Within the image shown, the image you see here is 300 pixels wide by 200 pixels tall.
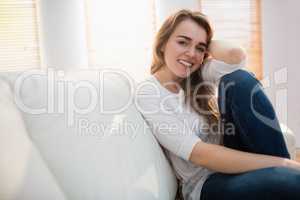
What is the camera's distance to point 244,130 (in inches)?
44.9

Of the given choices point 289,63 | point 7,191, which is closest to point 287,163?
point 7,191

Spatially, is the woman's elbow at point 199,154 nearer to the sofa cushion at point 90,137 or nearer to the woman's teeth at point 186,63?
the sofa cushion at point 90,137

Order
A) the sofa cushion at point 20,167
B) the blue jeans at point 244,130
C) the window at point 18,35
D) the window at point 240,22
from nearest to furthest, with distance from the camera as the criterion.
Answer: the sofa cushion at point 20,167 < the blue jeans at point 244,130 < the window at point 18,35 < the window at point 240,22

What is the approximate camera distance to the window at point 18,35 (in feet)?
11.2

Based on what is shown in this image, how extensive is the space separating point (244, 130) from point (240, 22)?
2699 millimetres

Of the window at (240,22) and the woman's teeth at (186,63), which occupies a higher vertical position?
the window at (240,22)

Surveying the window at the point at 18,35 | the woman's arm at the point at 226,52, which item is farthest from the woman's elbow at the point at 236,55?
the window at the point at 18,35

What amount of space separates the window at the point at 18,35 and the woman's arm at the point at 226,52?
258cm

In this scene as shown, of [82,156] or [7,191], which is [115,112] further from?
[7,191]

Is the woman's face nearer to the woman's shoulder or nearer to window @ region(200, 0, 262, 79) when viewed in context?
the woman's shoulder

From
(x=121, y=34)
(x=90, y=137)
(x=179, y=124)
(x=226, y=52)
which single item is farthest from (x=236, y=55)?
(x=121, y=34)

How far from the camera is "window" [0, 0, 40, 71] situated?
3.42 metres

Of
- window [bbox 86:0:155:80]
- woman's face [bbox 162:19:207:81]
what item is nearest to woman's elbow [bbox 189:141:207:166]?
woman's face [bbox 162:19:207:81]

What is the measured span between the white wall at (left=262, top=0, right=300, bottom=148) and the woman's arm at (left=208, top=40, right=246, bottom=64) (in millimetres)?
2217
